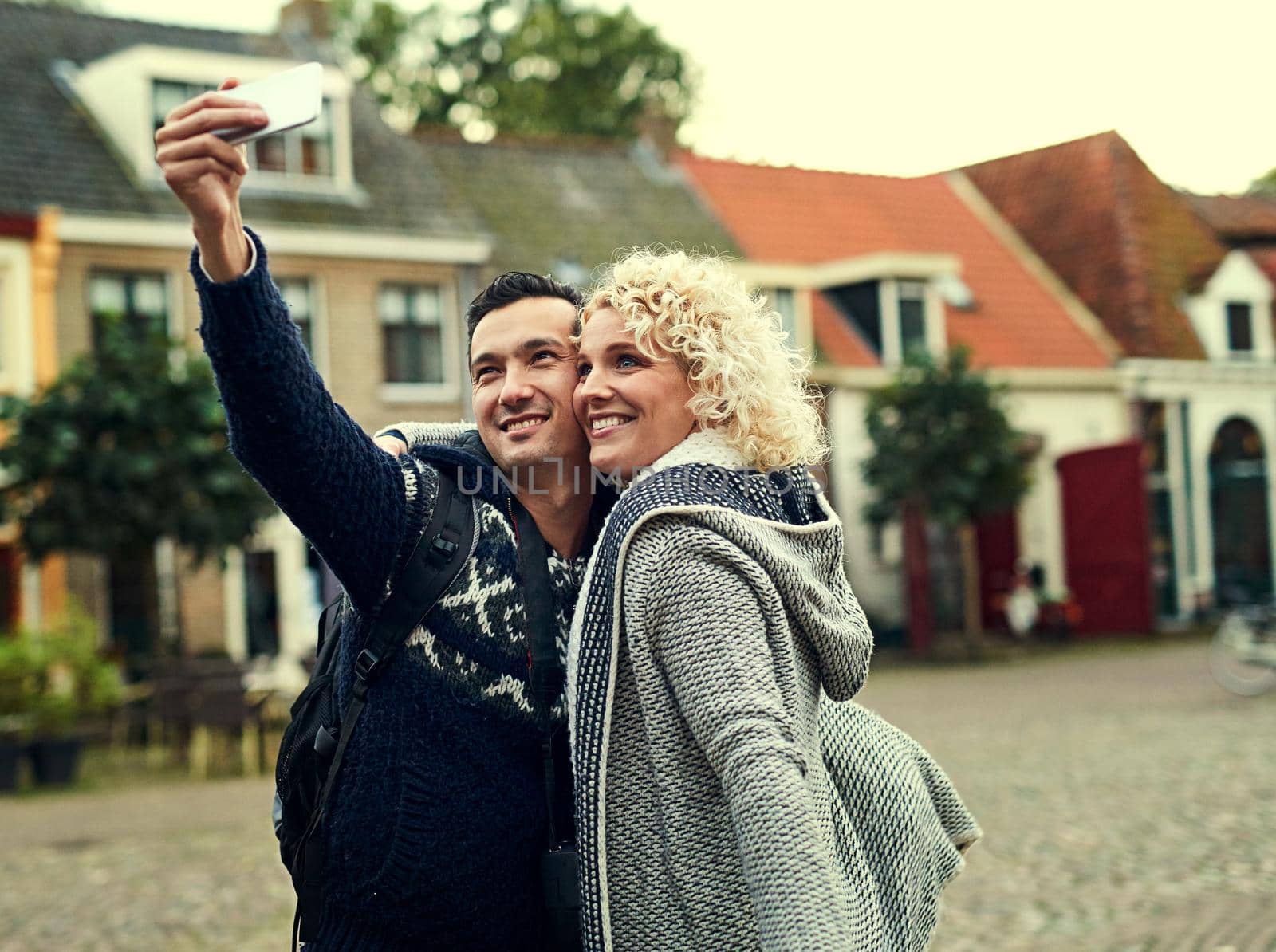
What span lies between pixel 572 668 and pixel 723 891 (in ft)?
1.19

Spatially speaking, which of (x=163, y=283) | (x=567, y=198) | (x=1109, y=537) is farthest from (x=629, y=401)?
(x=1109, y=537)

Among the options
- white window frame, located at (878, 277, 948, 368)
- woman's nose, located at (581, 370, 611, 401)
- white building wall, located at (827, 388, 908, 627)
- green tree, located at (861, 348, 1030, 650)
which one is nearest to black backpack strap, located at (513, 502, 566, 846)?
woman's nose, located at (581, 370, 611, 401)

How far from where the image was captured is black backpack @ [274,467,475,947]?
2348mm

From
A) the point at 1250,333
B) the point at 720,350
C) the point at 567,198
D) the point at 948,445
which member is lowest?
the point at 720,350

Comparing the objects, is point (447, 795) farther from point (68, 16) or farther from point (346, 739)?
point (68, 16)

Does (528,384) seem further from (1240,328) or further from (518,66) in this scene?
(518,66)

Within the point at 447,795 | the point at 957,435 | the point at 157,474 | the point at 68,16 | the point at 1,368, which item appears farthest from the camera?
the point at 68,16

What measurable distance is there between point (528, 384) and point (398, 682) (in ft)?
1.73

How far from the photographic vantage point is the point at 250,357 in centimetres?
220

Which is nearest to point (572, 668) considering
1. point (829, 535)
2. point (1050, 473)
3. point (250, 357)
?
point (829, 535)

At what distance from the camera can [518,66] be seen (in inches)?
1409

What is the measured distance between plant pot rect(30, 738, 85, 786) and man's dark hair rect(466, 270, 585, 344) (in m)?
11.0

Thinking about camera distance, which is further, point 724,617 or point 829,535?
point 829,535

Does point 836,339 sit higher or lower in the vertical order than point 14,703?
higher
